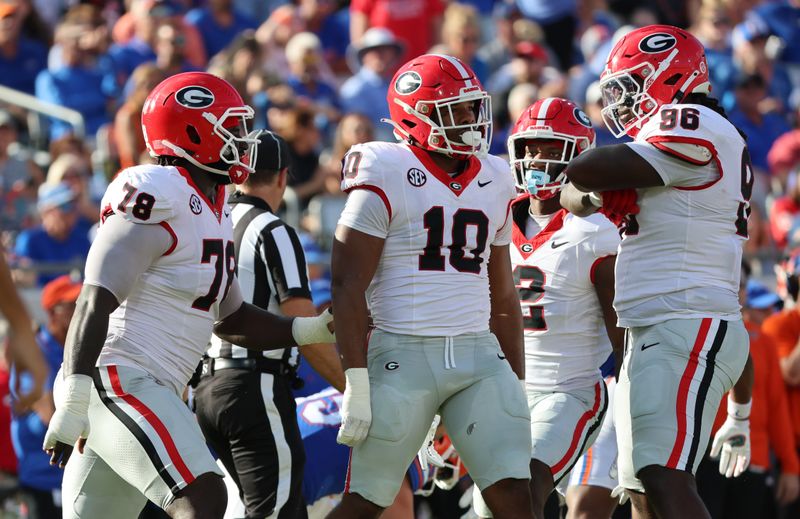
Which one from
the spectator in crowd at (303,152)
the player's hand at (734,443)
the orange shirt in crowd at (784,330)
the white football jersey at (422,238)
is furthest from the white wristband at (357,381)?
the spectator in crowd at (303,152)

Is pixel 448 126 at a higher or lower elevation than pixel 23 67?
lower

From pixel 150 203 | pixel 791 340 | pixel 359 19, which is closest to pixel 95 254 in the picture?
pixel 150 203

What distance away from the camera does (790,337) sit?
28.4ft

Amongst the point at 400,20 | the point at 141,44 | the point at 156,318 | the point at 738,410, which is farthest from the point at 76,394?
the point at 400,20

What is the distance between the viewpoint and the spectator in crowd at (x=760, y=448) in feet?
26.6

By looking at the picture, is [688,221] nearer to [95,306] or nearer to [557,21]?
[95,306]

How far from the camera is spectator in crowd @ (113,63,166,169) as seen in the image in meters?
9.14

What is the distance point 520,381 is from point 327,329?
0.75 meters

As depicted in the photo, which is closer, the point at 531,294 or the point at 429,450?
the point at 429,450

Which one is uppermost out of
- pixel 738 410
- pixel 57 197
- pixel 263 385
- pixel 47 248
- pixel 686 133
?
pixel 686 133

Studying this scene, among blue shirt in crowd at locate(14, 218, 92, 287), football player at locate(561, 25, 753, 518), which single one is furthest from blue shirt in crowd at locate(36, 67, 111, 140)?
football player at locate(561, 25, 753, 518)

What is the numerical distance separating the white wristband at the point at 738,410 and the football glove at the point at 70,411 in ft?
8.94

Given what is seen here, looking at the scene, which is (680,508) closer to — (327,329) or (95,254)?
(327,329)

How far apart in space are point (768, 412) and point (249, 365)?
3.93 m
